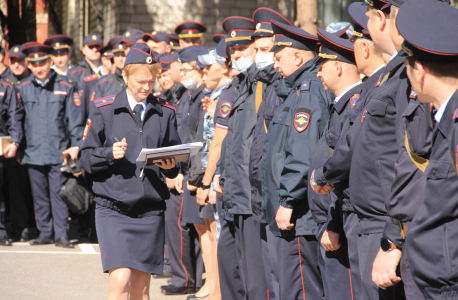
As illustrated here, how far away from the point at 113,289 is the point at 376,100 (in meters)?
2.33

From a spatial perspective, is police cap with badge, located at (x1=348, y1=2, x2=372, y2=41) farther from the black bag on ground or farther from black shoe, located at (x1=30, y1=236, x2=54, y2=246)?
black shoe, located at (x1=30, y1=236, x2=54, y2=246)

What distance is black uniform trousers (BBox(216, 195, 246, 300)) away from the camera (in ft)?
16.4

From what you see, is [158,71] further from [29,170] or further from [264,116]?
[29,170]

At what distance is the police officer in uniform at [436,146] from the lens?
1.94 meters

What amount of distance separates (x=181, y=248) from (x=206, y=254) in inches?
18.2

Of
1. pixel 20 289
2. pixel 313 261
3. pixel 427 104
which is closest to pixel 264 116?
pixel 313 261

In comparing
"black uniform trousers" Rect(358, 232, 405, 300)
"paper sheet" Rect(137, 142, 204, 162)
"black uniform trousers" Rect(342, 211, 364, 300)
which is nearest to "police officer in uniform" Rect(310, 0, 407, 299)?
"black uniform trousers" Rect(358, 232, 405, 300)

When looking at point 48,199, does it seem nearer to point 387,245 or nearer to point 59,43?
point 59,43

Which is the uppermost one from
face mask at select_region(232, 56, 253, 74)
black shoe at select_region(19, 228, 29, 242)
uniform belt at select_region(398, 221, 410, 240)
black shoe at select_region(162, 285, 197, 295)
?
uniform belt at select_region(398, 221, 410, 240)

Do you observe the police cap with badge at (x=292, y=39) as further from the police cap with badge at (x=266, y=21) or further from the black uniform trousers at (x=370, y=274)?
the black uniform trousers at (x=370, y=274)

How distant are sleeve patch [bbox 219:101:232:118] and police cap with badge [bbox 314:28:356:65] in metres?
1.53

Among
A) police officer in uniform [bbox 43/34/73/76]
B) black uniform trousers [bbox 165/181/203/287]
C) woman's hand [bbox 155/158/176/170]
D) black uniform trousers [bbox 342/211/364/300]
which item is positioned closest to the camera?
black uniform trousers [bbox 342/211/364/300]

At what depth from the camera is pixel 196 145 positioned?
427 cm

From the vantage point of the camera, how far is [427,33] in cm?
211
